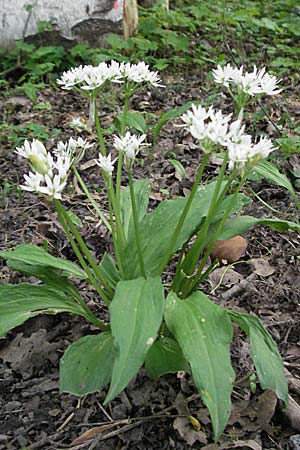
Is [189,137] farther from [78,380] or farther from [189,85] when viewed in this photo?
[78,380]

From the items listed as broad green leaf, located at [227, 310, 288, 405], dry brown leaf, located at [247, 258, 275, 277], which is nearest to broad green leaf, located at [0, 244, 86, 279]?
broad green leaf, located at [227, 310, 288, 405]

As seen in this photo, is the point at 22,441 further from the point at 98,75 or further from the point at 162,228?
the point at 98,75

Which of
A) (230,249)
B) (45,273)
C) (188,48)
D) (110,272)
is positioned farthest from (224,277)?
(188,48)

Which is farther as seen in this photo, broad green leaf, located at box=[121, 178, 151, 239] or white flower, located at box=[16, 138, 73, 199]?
broad green leaf, located at box=[121, 178, 151, 239]

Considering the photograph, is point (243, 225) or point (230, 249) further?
point (230, 249)

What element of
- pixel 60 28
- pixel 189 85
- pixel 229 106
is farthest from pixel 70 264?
pixel 60 28

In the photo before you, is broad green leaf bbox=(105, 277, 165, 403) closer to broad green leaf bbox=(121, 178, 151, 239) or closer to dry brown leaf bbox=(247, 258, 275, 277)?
broad green leaf bbox=(121, 178, 151, 239)

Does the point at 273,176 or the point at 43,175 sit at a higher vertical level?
the point at 43,175

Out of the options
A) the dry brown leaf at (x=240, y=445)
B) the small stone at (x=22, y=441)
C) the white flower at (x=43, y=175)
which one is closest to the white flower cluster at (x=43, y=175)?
the white flower at (x=43, y=175)
